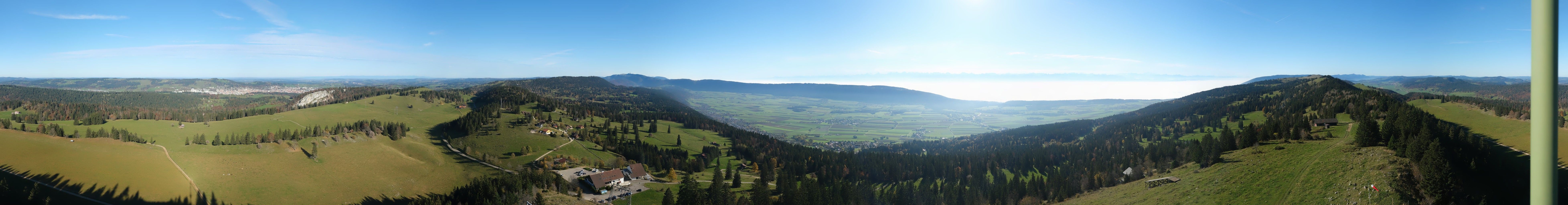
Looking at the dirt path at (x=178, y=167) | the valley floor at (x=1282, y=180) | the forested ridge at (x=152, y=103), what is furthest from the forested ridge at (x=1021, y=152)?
the dirt path at (x=178, y=167)

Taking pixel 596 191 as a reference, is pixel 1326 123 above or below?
above

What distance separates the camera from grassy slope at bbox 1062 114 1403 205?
901 inches

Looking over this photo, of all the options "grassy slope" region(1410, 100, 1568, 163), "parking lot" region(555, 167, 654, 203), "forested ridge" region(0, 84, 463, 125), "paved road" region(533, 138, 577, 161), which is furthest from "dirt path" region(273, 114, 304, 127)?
"grassy slope" region(1410, 100, 1568, 163)

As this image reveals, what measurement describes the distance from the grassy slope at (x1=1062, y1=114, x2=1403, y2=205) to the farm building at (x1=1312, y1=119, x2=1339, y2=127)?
1.27 metres

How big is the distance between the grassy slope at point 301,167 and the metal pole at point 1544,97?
40.2 m

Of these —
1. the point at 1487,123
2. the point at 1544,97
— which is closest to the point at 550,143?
the point at 1544,97

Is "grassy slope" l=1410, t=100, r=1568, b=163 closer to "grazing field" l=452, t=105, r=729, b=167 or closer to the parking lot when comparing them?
the parking lot

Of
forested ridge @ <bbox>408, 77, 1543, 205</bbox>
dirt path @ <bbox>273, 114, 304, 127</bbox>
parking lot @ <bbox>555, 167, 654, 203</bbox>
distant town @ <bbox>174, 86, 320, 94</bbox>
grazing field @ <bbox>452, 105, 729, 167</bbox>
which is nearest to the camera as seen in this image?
forested ridge @ <bbox>408, 77, 1543, 205</bbox>

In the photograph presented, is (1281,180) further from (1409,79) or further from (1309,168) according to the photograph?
(1409,79)

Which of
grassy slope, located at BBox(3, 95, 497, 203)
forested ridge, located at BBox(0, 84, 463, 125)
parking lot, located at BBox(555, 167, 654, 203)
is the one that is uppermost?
forested ridge, located at BBox(0, 84, 463, 125)

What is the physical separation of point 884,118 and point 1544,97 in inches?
5325

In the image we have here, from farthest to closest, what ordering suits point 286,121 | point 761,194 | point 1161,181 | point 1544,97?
point 286,121, point 761,194, point 1161,181, point 1544,97

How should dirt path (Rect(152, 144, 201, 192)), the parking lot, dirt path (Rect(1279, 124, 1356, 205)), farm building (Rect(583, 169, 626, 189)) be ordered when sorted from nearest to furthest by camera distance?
dirt path (Rect(1279, 124, 1356, 205)) → dirt path (Rect(152, 144, 201, 192)) → the parking lot → farm building (Rect(583, 169, 626, 189))

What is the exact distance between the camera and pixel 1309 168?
27.5 meters
